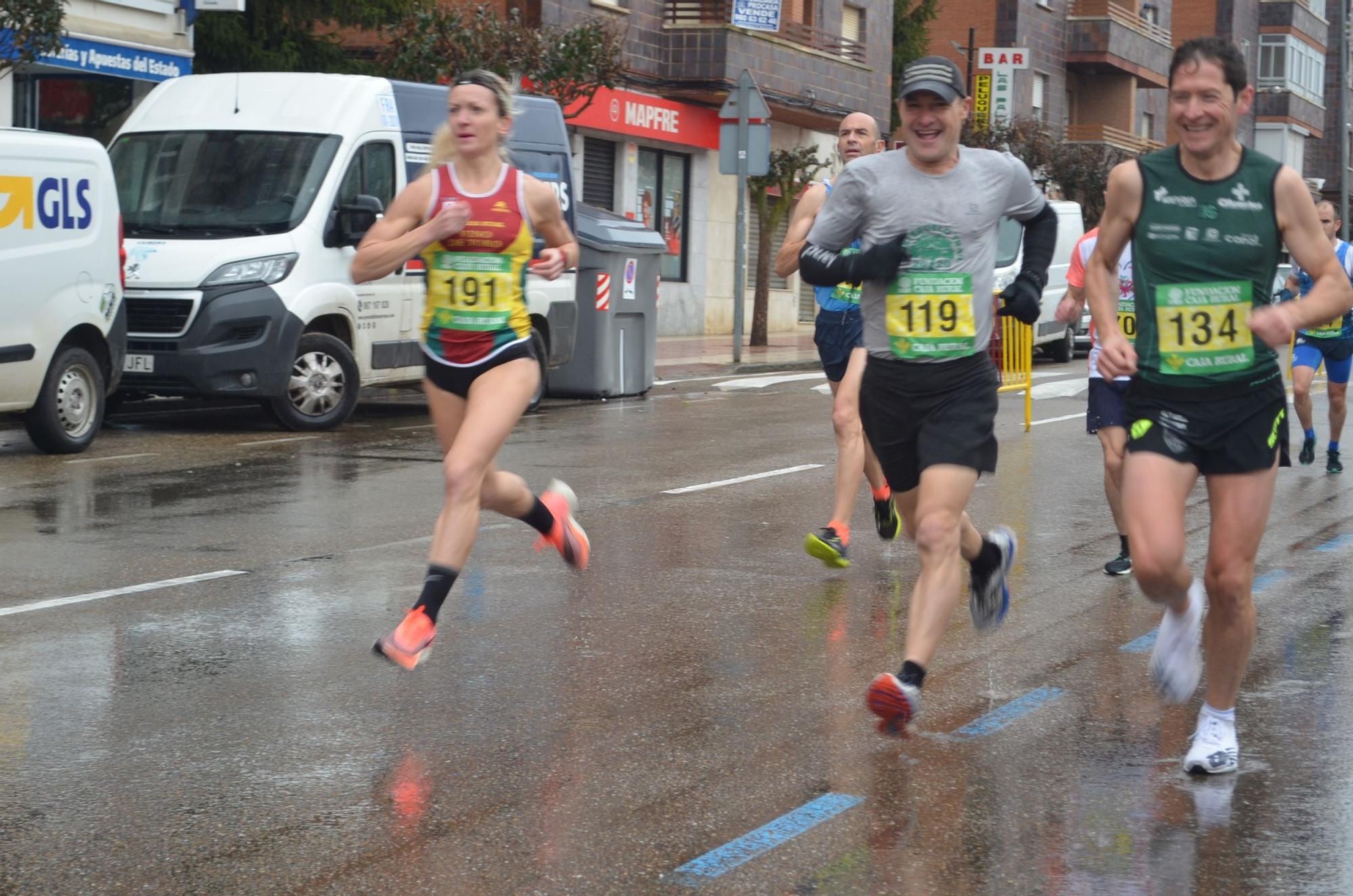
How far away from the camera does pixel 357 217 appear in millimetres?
14219

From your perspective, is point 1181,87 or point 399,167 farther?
point 399,167

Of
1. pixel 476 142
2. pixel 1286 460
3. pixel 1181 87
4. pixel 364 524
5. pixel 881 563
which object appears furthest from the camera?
pixel 364 524

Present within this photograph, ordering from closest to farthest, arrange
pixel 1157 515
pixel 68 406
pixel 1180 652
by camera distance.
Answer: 1. pixel 1157 515
2. pixel 1180 652
3. pixel 68 406

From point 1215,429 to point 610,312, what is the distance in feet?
44.8

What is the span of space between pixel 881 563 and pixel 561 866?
478 centimetres

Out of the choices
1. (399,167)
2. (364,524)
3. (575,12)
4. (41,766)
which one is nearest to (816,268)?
(41,766)

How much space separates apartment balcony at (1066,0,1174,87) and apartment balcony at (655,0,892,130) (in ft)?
43.5

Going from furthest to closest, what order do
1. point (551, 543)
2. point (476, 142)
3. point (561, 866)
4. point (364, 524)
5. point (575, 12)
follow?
1. point (575, 12)
2. point (364, 524)
3. point (551, 543)
4. point (476, 142)
5. point (561, 866)

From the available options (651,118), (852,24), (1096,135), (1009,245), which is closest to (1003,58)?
(1096,135)

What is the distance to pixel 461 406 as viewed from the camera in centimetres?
648

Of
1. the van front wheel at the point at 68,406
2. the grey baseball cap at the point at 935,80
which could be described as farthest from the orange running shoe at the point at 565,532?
the van front wheel at the point at 68,406

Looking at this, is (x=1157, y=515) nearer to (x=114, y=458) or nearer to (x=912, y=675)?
(x=912, y=675)

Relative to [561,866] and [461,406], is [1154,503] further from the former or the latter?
[461,406]

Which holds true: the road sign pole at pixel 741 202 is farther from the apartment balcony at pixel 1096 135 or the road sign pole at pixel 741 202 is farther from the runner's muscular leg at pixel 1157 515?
the apartment balcony at pixel 1096 135
